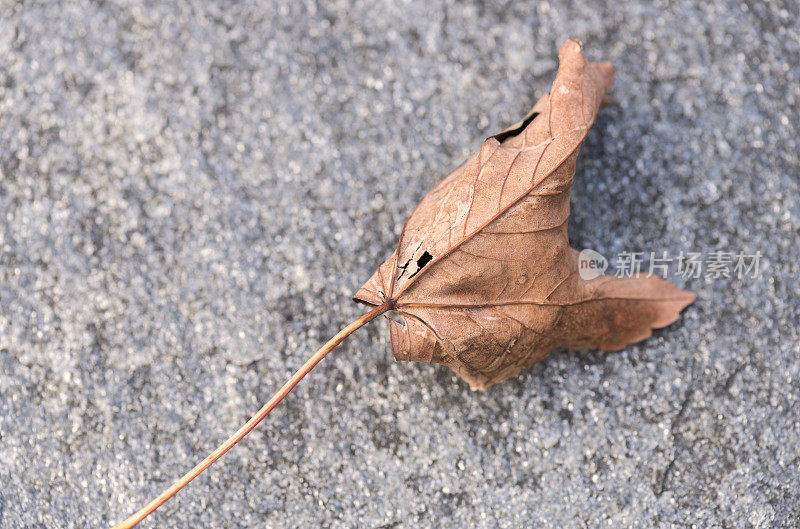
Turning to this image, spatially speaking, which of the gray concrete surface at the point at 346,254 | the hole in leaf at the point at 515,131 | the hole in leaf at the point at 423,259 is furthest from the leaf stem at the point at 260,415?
the hole in leaf at the point at 515,131

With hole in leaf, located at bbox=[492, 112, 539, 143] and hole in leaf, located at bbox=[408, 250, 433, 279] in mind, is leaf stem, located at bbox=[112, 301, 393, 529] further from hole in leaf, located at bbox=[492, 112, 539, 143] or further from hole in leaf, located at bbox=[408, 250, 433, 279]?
hole in leaf, located at bbox=[492, 112, 539, 143]

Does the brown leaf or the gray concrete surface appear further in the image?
the gray concrete surface

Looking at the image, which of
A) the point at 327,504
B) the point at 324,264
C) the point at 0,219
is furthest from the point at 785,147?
the point at 0,219

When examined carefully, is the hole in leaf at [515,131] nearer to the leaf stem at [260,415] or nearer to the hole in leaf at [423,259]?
the hole in leaf at [423,259]

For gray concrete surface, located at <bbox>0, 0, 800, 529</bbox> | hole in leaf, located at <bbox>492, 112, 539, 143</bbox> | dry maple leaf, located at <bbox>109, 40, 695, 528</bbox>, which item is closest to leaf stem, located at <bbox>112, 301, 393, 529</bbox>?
dry maple leaf, located at <bbox>109, 40, 695, 528</bbox>

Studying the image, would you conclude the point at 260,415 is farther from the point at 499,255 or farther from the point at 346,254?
the point at 499,255

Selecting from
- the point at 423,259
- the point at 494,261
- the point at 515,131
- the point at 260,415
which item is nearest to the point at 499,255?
the point at 494,261

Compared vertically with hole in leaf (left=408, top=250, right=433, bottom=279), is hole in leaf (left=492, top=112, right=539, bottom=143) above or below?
above
